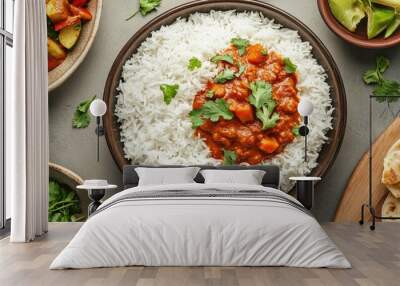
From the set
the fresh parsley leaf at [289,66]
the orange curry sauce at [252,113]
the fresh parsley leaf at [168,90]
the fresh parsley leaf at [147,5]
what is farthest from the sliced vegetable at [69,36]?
the fresh parsley leaf at [289,66]

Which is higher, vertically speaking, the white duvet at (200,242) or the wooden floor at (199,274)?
the white duvet at (200,242)

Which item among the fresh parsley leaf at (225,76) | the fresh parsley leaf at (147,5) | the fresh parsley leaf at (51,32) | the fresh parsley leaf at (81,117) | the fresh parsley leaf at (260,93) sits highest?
the fresh parsley leaf at (147,5)

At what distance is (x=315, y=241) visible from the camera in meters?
4.25

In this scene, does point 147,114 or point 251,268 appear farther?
point 147,114

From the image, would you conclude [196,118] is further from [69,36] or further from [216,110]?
[69,36]

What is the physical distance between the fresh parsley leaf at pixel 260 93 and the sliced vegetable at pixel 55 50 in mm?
2061

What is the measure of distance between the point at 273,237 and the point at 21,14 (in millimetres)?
3035

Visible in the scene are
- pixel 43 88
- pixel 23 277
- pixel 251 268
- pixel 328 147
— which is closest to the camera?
pixel 23 277

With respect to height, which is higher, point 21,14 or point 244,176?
point 21,14

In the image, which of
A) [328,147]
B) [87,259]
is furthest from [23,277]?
[328,147]

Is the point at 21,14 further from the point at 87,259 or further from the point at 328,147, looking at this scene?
the point at 328,147

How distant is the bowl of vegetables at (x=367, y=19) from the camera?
21.2 ft

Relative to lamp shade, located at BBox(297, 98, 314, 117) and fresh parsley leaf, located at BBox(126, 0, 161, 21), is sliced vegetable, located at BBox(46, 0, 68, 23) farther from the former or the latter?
lamp shade, located at BBox(297, 98, 314, 117)

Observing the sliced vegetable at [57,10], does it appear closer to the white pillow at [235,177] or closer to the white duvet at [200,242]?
the white pillow at [235,177]
